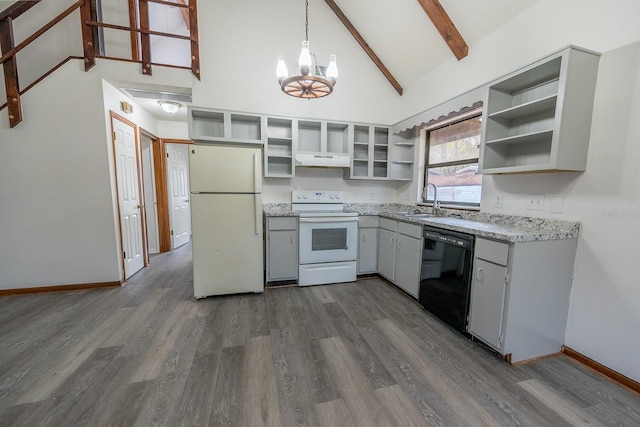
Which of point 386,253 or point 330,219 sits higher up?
point 330,219

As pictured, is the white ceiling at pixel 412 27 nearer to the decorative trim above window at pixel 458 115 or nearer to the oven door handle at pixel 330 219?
the decorative trim above window at pixel 458 115

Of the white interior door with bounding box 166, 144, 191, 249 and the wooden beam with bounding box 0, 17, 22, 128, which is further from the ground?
the wooden beam with bounding box 0, 17, 22, 128

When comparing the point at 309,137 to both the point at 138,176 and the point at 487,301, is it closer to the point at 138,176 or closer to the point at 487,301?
the point at 138,176

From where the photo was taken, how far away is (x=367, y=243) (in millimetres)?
3348

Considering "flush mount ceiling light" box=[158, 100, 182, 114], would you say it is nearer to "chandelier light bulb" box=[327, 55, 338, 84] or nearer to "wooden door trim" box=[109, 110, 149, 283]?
"wooden door trim" box=[109, 110, 149, 283]

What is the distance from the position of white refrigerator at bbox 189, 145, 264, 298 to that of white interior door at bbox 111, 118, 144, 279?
1.24m

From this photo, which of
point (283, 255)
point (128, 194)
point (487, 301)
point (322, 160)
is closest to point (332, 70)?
point (322, 160)

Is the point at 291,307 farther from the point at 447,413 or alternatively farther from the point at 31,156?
the point at 31,156

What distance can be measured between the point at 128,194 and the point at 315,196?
2510mm

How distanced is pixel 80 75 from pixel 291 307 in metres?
3.40

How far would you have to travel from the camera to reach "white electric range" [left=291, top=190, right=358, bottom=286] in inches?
119

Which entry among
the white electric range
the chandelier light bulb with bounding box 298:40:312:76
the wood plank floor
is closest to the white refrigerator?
the wood plank floor

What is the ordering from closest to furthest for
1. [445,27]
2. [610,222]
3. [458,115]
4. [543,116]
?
[610,222]
[543,116]
[445,27]
[458,115]

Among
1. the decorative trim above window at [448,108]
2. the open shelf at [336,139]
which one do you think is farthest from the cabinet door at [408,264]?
the open shelf at [336,139]
